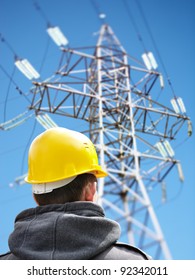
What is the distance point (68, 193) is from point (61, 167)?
0.58 ft

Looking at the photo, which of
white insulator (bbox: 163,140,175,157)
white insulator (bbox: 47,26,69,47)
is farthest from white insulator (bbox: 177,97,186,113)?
white insulator (bbox: 47,26,69,47)

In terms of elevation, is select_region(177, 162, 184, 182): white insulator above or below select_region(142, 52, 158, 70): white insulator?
below

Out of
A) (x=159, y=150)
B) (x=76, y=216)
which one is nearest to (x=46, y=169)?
(x=76, y=216)

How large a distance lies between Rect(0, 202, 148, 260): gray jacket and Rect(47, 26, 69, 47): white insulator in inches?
323

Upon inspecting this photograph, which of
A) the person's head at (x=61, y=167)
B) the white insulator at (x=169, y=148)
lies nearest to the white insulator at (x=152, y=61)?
the white insulator at (x=169, y=148)

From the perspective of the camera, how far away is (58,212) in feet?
3.90

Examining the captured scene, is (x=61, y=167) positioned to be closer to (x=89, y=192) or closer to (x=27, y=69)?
(x=89, y=192)

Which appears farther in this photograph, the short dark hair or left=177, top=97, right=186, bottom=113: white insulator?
left=177, top=97, right=186, bottom=113: white insulator

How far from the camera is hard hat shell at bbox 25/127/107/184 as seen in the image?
142 cm

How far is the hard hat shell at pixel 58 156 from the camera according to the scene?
4.66ft

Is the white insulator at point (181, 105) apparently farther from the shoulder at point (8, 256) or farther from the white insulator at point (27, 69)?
the shoulder at point (8, 256)

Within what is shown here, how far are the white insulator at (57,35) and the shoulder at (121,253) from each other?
826 centimetres

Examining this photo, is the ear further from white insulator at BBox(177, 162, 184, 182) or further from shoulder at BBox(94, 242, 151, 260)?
white insulator at BBox(177, 162, 184, 182)

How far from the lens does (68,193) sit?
1274mm
